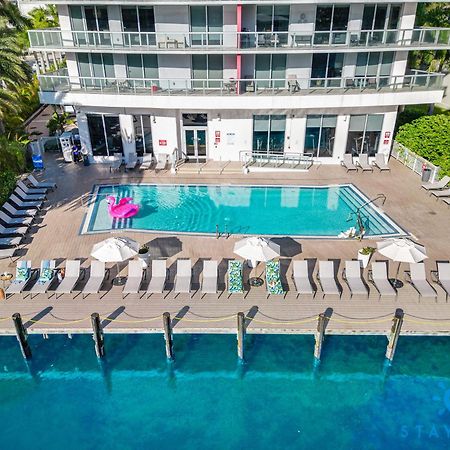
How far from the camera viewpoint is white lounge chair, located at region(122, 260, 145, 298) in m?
16.5

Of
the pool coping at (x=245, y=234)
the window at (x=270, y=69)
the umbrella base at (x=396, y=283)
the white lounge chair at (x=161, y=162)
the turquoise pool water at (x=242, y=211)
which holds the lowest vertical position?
the turquoise pool water at (x=242, y=211)

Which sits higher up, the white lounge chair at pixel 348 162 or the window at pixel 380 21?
the window at pixel 380 21

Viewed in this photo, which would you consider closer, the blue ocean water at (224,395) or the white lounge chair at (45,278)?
the blue ocean water at (224,395)

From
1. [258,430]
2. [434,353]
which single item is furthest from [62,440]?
[434,353]

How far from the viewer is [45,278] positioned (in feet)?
56.4

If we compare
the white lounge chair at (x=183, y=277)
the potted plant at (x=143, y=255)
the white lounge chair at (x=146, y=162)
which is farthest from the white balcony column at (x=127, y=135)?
the white lounge chair at (x=183, y=277)

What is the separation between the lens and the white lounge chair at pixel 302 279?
16.5 metres

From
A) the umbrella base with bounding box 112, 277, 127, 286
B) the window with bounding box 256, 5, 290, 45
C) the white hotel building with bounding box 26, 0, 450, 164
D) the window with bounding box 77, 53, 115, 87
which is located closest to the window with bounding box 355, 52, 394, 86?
the white hotel building with bounding box 26, 0, 450, 164

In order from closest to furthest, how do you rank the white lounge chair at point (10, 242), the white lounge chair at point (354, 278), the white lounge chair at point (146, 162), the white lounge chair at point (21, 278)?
the white lounge chair at point (354, 278)
the white lounge chair at point (21, 278)
the white lounge chair at point (10, 242)
the white lounge chair at point (146, 162)

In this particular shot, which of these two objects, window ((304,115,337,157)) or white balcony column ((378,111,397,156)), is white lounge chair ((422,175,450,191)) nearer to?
white balcony column ((378,111,397,156))

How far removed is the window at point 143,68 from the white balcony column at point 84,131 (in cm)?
437

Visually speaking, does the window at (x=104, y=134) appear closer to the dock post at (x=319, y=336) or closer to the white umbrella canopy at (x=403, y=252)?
the white umbrella canopy at (x=403, y=252)

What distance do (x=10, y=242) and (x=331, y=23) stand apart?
75.1ft

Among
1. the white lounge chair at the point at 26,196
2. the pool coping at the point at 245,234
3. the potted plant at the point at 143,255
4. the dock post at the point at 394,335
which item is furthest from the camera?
the white lounge chair at the point at 26,196
